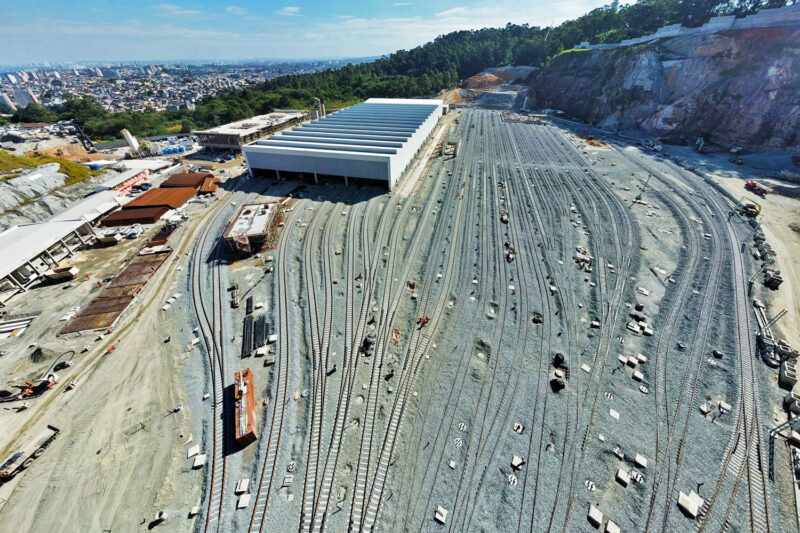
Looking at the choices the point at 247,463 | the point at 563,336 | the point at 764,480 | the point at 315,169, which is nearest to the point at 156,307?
the point at 247,463

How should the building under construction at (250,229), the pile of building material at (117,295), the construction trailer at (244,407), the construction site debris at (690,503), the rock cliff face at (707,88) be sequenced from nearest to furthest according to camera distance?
the construction site debris at (690,503)
the construction trailer at (244,407)
the pile of building material at (117,295)
the building under construction at (250,229)
the rock cliff face at (707,88)

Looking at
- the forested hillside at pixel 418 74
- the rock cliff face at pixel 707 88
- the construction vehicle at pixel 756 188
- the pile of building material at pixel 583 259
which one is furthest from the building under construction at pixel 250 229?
the rock cliff face at pixel 707 88

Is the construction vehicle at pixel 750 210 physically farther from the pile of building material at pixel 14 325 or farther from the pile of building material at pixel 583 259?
the pile of building material at pixel 14 325

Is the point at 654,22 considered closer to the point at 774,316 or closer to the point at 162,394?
the point at 774,316

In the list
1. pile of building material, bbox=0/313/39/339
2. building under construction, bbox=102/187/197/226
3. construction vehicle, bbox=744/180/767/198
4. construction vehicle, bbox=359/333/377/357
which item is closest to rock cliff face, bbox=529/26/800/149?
construction vehicle, bbox=744/180/767/198

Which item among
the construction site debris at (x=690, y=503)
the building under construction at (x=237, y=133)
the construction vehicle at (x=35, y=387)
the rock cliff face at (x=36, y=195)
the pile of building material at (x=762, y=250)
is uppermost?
the building under construction at (x=237, y=133)

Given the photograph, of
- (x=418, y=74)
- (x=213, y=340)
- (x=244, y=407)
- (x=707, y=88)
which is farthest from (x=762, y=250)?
(x=418, y=74)
